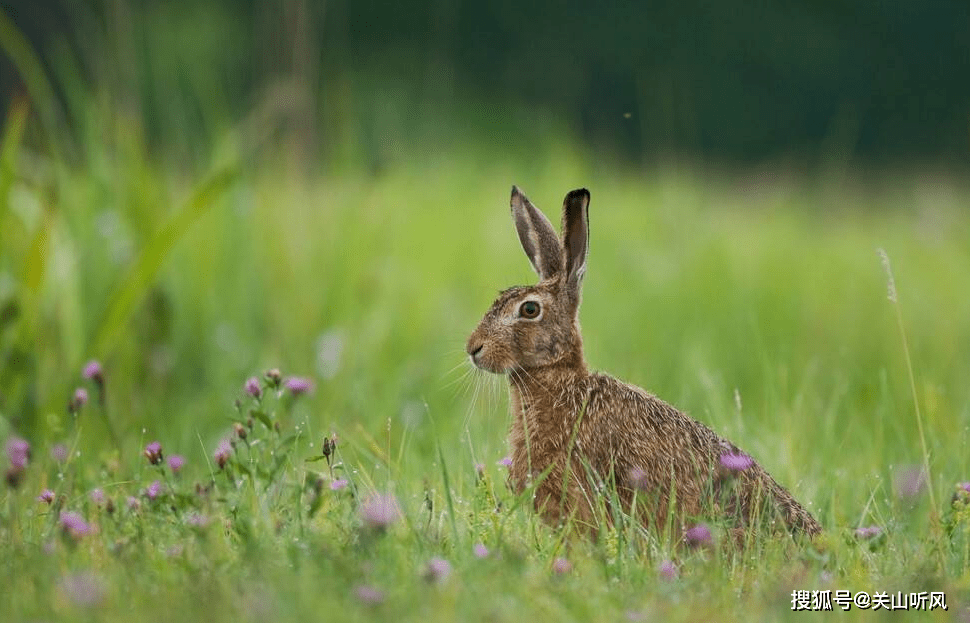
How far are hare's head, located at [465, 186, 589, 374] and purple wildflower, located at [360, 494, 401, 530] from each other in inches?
23.8

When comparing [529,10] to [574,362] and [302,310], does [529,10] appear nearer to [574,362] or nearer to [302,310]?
[302,310]

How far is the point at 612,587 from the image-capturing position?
9.73ft

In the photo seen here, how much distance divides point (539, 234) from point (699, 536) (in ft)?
3.68

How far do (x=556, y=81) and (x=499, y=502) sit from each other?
13.0m

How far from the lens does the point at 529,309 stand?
3.77 metres

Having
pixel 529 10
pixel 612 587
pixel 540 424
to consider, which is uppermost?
pixel 529 10

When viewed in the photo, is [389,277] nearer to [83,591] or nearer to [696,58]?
[83,591]

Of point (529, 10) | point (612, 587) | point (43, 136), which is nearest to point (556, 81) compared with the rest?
point (529, 10)

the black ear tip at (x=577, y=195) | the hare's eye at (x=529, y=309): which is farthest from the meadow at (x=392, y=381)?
the black ear tip at (x=577, y=195)

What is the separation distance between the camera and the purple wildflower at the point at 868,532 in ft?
11.4

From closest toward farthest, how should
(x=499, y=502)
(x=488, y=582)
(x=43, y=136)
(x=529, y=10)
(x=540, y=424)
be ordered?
(x=488, y=582) → (x=499, y=502) → (x=540, y=424) → (x=43, y=136) → (x=529, y=10)

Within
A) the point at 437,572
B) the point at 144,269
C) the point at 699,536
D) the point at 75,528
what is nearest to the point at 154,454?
the point at 75,528

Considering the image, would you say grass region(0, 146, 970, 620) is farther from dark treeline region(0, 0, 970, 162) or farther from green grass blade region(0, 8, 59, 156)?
dark treeline region(0, 0, 970, 162)

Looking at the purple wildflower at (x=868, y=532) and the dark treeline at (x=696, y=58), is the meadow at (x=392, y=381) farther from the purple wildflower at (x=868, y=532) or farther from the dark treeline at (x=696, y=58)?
the dark treeline at (x=696, y=58)
